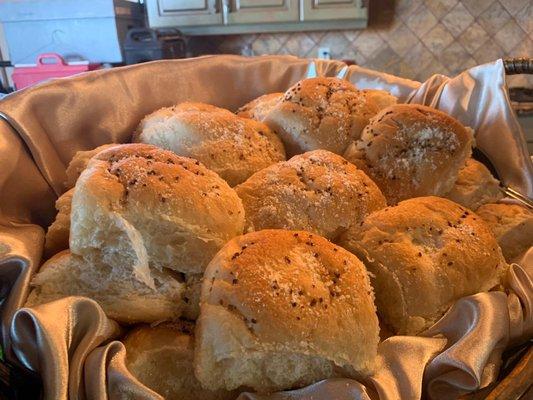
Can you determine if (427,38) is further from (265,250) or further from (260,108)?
(265,250)

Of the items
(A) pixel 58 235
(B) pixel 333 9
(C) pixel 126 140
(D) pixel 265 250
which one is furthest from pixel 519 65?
(B) pixel 333 9

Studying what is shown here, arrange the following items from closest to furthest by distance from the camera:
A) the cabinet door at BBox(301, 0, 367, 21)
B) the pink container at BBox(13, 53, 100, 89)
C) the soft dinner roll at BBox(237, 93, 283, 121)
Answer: the soft dinner roll at BBox(237, 93, 283, 121) < the cabinet door at BBox(301, 0, 367, 21) < the pink container at BBox(13, 53, 100, 89)

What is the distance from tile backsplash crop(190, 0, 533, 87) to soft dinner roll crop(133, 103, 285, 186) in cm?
250

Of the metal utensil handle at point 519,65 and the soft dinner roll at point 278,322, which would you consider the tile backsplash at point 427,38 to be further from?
the soft dinner roll at point 278,322

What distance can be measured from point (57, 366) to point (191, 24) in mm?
2997

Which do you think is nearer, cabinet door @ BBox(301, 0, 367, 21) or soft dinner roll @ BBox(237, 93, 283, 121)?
soft dinner roll @ BBox(237, 93, 283, 121)

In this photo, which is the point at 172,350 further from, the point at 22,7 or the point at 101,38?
the point at 22,7

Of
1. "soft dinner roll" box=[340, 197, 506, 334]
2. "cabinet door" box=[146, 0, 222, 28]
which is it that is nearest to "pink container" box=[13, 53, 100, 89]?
"cabinet door" box=[146, 0, 222, 28]

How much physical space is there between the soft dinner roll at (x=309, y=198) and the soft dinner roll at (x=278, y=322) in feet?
0.58

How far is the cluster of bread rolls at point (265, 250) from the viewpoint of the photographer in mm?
610

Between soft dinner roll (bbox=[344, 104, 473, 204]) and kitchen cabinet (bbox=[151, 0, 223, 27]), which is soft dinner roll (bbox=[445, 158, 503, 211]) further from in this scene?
kitchen cabinet (bbox=[151, 0, 223, 27])

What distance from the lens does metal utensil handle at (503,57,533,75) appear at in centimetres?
107

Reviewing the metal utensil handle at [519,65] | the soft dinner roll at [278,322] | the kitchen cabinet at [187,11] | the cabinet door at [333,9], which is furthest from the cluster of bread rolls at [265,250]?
the kitchen cabinet at [187,11]

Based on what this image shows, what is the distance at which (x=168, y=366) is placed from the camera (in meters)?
0.67
